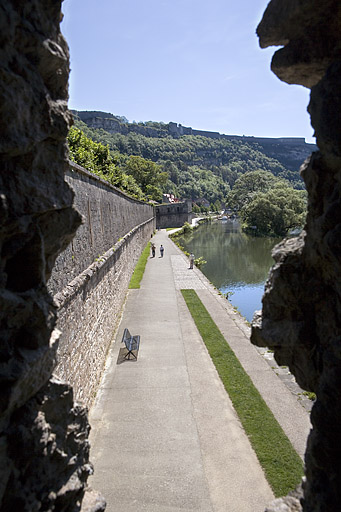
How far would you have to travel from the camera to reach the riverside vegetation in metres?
20.6

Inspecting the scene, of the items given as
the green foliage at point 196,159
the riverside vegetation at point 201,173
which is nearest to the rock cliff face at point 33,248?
the riverside vegetation at point 201,173

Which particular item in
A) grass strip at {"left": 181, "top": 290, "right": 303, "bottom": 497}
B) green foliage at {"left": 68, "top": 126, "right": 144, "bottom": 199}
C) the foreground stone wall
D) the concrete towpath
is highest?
green foliage at {"left": 68, "top": 126, "right": 144, "bottom": 199}

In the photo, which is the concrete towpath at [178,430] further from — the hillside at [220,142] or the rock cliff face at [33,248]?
the hillside at [220,142]

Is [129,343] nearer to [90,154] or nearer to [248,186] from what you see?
[90,154]

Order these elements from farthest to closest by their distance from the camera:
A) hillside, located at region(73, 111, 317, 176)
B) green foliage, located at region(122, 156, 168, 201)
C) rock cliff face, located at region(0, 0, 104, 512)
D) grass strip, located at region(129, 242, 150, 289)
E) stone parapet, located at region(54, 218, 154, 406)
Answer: hillside, located at region(73, 111, 317, 176)
green foliage, located at region(122, 156, 168, 201)
grass strip, located at region(129, 242, 150, 289)
stone parapet, located at region(54, 218, 154, 406)
rock cliff face, located at region(0, 0, 104, 512)

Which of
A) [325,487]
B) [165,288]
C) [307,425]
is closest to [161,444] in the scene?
[307,425]

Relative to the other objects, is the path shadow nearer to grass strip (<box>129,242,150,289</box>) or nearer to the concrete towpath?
the concrete towpath

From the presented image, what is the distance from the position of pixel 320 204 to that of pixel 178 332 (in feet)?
28.7

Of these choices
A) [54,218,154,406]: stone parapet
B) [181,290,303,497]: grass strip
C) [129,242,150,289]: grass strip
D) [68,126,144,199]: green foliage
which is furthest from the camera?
[129,242,150,289]: grass strip

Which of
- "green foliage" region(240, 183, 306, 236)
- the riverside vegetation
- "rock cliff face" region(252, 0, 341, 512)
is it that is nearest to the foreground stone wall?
the riverside vegetation

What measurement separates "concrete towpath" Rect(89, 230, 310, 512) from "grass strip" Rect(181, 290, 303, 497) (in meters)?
0.13

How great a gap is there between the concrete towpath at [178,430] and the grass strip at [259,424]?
0.13m

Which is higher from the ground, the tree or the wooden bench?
the tree

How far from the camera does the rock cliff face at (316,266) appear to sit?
2914 mm
